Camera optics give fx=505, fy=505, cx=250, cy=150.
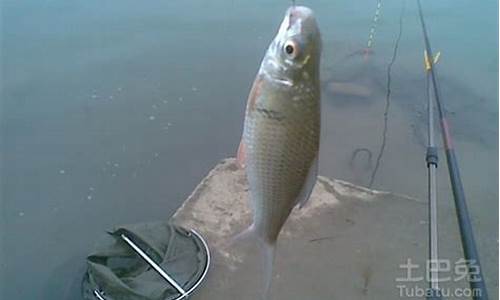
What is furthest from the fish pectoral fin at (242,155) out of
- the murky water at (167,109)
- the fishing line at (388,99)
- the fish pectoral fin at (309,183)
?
the fishing line at (388,99)

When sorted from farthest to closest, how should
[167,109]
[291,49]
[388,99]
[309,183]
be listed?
[388,99] → [167,109] → [309,183] → [291,49]

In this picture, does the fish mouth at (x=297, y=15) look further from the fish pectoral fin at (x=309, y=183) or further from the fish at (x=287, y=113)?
the fish pectoral fin at (x=309, y=183)

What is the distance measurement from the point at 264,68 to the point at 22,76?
393 cm

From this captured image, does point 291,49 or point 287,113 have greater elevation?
point 291,49

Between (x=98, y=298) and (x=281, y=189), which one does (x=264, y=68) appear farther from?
(x=98, y=298)

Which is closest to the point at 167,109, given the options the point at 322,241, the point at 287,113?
the point at 322,241

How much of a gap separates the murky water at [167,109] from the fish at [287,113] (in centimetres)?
203

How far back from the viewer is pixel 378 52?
5301 mm

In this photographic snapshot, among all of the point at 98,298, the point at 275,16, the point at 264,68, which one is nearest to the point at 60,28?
the point at 275,16

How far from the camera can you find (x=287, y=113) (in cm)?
104

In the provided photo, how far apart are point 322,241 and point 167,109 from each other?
6.40 feet

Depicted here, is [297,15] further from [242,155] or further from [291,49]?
[242,155]

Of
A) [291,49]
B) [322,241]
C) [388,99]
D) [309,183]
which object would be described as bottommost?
[322,241]

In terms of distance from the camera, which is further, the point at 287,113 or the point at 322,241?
the point at 322,241
